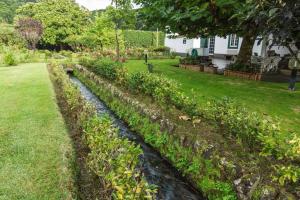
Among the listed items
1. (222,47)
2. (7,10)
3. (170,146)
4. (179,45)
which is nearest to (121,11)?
(170,146)

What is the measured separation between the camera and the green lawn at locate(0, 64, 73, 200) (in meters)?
4.10

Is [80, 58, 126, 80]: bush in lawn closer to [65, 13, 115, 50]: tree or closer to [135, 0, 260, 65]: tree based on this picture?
[135, 0, 260, 65]: tree

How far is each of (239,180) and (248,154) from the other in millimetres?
601

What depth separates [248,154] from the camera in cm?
468

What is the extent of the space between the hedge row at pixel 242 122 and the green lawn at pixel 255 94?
658 millimetres

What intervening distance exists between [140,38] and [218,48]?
17320 millimetres

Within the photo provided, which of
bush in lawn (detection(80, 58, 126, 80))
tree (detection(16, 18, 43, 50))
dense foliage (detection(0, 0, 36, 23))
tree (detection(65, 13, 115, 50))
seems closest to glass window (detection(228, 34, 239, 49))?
tree (detection(65, 13, 115, 50))

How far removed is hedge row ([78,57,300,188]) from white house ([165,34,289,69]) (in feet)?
43.7

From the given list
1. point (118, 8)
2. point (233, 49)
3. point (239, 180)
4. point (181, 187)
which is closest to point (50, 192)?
point (181, 187)

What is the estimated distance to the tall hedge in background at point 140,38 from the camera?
39.2 m

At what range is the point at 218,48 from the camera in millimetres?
25891

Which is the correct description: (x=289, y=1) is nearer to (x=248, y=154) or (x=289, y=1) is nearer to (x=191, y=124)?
(x=248, y=154)

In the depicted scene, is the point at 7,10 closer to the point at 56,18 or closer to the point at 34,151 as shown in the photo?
the point at 56,18

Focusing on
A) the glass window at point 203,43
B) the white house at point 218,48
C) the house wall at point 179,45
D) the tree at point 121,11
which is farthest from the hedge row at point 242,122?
the house wall at point 179,45
